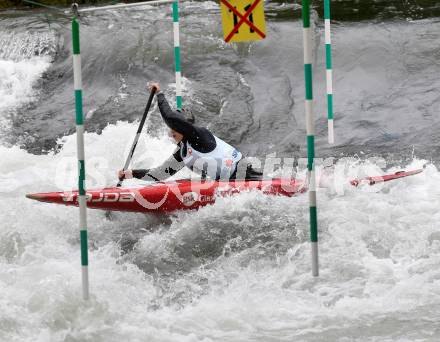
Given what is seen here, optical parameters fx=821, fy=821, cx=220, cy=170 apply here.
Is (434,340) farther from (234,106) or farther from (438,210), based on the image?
(234,106)

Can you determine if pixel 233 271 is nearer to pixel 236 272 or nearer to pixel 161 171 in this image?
pixel 236 272

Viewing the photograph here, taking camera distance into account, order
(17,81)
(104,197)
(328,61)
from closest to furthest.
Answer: (104,197)
(328,61)
(17,81)

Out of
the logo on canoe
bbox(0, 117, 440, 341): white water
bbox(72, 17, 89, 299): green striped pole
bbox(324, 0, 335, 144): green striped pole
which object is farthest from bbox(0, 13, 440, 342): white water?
bbox(324, 0, 335, 144): green striped pole

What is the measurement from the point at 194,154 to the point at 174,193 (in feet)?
1.24

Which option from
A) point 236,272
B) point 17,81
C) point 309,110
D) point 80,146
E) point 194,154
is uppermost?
point 309,110

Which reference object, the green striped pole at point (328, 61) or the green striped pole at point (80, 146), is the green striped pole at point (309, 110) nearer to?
the green striped pole at point (80, 146)

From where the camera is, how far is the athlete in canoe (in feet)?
21.6

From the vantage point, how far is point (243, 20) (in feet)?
20.7

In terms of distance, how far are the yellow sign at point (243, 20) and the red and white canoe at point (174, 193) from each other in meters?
1.19

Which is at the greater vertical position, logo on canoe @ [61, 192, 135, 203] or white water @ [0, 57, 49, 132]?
white water @ [0, 57, 49, 132]

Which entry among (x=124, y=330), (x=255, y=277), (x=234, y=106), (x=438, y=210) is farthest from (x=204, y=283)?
(x=234, y=106)

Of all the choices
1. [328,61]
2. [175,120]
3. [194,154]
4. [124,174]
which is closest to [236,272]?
[194,154]

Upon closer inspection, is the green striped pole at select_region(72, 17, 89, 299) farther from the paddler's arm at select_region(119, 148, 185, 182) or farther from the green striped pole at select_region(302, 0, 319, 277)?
the paddler's arm at select_region(119, 148, 185, 182)

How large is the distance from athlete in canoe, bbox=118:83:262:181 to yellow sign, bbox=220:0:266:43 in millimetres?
760
